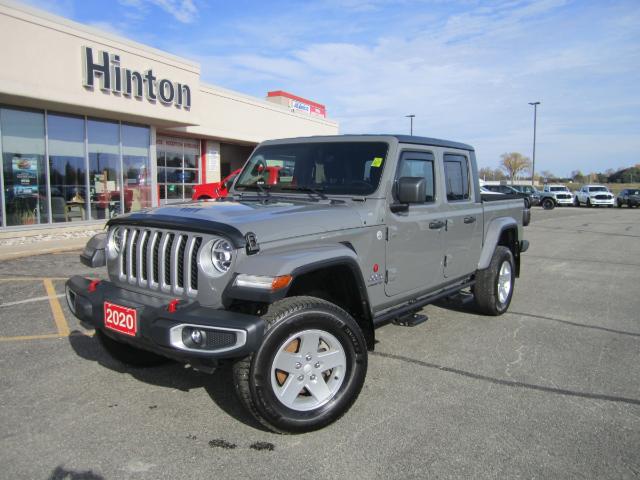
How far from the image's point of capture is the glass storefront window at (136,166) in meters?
15.4

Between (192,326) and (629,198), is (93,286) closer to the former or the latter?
(192,326)

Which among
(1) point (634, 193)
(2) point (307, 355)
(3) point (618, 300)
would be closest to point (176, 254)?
(2) point (307, 355)

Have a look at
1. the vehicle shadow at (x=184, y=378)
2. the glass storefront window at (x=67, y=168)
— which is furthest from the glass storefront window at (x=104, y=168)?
the vehicle shadow at (x=184, y=378)

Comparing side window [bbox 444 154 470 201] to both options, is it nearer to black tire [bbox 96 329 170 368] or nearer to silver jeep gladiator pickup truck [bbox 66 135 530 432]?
silver jeep gladiator pickup truck [bbox 66 135 530 432]

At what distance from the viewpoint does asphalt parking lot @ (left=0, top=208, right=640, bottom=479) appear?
279cm

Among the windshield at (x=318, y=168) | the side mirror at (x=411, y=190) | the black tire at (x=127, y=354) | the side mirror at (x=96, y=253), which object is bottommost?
the black tire at (x=127, y=354)

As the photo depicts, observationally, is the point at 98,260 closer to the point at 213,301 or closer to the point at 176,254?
the point at 176,254

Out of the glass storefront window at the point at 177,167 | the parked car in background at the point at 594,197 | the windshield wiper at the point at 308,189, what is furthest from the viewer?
the parked car in background at the point at 594,197

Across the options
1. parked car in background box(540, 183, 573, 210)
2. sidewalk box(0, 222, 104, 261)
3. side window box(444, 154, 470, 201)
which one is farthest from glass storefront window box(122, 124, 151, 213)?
parked car in background box(540, 183, 573, 210)

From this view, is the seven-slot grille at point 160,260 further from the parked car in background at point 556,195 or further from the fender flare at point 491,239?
the parked car in background at point 556,195

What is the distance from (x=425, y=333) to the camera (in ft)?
17.0

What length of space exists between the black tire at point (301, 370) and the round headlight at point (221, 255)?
37 centimetres

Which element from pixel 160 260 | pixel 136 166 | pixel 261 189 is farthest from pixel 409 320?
pixel 136 166

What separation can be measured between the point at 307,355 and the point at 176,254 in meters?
1.03
